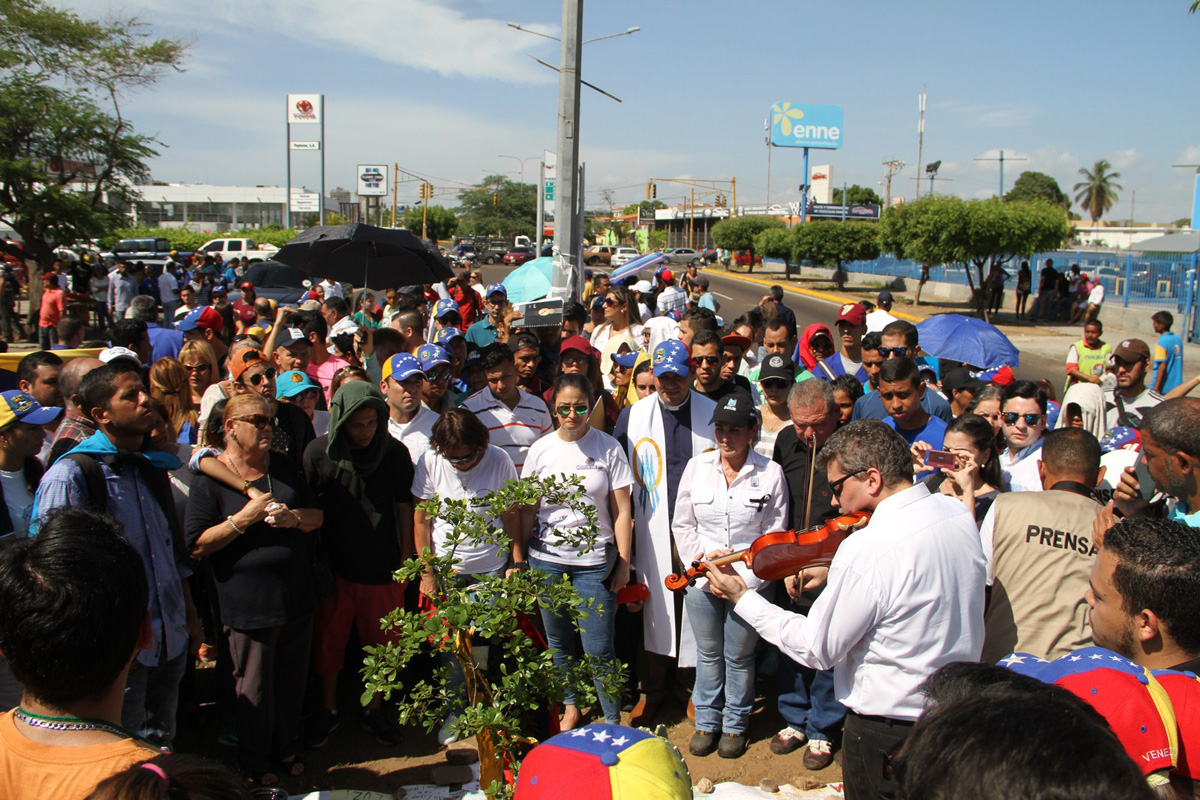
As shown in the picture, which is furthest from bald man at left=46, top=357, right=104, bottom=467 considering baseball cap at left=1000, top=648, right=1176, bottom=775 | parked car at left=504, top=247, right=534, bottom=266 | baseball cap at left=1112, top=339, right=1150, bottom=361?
parked car at left=504, top=247, right=534, bottom=266

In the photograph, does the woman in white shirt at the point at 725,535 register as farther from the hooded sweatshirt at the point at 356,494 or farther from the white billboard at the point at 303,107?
the white billboard at the point at 303,107

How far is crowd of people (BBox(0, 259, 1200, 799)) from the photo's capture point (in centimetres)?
173

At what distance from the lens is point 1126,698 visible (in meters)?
1.74

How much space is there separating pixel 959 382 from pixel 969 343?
4.62ft

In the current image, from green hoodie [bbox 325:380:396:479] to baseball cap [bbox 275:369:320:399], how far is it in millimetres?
883

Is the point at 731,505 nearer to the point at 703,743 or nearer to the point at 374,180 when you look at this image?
the point at 703,743

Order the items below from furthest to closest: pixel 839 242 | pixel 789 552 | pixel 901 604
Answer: pixel 839 242 → pixel 789 552 → pixel 901 604

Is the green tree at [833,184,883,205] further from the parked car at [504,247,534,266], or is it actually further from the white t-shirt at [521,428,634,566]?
the white t-shirt at [521,428,634,566]

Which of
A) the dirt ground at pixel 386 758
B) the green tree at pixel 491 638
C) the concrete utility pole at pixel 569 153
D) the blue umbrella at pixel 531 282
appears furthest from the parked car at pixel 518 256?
the green tree at pixel 491 638

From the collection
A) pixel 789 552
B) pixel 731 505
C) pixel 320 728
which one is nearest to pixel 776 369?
pixel 731 505

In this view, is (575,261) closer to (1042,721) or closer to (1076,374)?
(1076,374)

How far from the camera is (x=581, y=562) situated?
4.13 m

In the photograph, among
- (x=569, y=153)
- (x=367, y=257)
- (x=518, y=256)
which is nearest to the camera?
(x=367, y=257)

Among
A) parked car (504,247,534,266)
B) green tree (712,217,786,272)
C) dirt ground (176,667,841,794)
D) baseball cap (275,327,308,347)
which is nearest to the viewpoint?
dirt ground (176,667,841,794)
